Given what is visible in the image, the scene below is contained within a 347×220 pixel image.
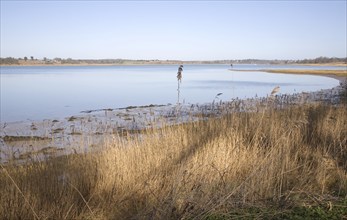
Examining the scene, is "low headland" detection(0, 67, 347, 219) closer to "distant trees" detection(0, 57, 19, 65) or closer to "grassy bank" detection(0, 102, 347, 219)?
"grassy bank" detection(0, 102, 347, 219)

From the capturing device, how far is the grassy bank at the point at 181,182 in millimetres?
3971

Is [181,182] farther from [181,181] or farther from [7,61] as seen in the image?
[7,61]

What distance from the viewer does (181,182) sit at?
4625 mm

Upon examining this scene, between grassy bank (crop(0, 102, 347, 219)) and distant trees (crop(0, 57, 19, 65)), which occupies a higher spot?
grassy bank (crop(0, 102, 347, 219))

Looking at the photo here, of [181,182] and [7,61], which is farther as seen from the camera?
[7,61]

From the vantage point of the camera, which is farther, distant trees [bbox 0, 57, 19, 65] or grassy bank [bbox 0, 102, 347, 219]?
distant trees [bbox 0, 57, 19, 65]

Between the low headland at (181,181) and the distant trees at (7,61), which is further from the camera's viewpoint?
the distant trees at (7,61)

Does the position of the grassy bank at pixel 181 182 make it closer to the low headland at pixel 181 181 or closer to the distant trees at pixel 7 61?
the low headland at pixel 181 181

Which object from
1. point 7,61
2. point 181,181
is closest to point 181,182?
point 181,181

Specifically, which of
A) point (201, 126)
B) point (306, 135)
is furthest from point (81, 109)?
point (306, 135)

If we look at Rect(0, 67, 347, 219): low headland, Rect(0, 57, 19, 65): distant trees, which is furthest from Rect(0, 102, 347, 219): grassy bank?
Rect(0, 57, 19, 65): distant trees

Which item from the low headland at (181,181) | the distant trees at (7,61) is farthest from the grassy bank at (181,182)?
the distant trees at (7,61)

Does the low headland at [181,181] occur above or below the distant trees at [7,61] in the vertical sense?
above

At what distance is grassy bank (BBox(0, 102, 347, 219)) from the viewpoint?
13.0ft
